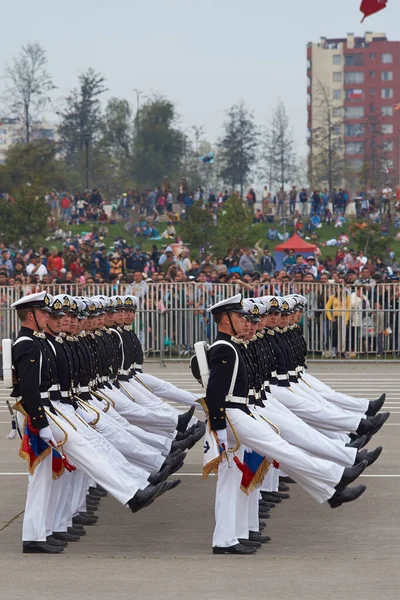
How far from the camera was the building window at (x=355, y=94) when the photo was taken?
140500 mm

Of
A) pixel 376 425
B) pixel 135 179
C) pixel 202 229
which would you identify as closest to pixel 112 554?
pixel 376 425

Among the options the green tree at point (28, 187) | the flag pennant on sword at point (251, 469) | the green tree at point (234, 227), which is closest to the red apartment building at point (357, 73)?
the green tree at point (28, 187)

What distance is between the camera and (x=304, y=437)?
10.8 m

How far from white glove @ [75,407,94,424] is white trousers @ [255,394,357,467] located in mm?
1369

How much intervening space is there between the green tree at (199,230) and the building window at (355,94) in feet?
319

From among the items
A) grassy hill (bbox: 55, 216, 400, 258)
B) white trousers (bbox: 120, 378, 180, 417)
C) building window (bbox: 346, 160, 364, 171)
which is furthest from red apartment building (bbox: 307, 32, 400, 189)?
white trousers (bbox: 120, 378, 180, 417)

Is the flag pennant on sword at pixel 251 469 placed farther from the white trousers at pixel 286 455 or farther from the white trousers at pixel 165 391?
the white trousers at pixel 165 391

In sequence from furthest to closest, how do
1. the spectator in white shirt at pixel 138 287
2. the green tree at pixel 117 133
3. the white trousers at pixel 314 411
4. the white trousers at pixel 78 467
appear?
the green tree at pixel 117 133, the spectator in white shirt at pixel 138 287, the white trousers at pixel 314 411, the white trousers at pixel 78 467

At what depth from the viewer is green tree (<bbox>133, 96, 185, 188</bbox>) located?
82.8 meters

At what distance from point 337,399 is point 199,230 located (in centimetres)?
3140

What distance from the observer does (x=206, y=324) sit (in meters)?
25.9

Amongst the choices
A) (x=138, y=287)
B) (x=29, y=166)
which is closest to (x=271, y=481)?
(x=138, y=287)

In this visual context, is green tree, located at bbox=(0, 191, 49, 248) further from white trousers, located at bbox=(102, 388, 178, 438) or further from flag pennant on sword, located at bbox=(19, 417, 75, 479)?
flag pennant on sword, located at bbox=(19, 417, 75, 479)

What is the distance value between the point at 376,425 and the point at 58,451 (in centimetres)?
520
